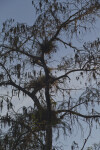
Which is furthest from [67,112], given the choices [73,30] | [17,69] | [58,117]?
[73,30]

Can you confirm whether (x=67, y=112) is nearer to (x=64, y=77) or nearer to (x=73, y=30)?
(x=64, y=77)

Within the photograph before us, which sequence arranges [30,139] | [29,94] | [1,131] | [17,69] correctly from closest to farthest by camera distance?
1. [30,139]
2. [1,131]
3. [17,69]
4. [29,94]

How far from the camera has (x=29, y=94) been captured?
15.5ft

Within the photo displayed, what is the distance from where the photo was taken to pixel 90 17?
488 cm

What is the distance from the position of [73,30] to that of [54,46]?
49 centimetres

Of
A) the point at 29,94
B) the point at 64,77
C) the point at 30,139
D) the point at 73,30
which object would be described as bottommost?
the point at 30,139

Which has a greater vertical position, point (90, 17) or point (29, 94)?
point (90, 17)

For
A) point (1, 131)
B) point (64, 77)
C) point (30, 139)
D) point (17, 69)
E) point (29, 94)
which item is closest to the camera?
point (30, 139)

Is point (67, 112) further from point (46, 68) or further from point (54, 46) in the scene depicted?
point (54, 46)

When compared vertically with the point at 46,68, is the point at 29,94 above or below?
below

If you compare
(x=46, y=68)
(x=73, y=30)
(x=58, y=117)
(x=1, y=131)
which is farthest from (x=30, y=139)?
(x=73, y=30)

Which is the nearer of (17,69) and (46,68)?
(17,69)

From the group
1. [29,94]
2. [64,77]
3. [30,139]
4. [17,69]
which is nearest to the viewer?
[30,139]

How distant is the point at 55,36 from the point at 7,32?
872mm
